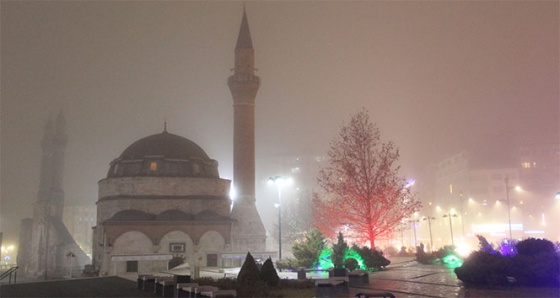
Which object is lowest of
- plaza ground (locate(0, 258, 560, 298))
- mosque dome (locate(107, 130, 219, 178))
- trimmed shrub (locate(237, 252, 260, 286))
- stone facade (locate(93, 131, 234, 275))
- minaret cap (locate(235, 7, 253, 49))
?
plaza ground (locate(0, 258, 560, 298))

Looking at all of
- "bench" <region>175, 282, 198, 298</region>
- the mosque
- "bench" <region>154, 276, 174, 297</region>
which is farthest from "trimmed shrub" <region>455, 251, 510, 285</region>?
the mosque

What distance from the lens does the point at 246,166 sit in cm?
4825

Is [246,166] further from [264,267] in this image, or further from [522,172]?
[522,172]

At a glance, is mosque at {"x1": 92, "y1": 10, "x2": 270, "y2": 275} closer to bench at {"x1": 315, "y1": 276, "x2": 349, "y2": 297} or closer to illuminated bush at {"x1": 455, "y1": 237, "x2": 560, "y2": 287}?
bench at {"x1": 315, "y1": 276, "x2": 349, "y2": 297}

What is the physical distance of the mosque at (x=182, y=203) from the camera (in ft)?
135

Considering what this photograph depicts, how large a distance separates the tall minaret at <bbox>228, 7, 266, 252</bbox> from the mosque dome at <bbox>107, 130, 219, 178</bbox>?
372 cm

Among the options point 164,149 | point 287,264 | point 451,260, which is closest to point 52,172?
point 164,149

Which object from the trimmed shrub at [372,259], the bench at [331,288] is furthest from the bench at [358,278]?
the trimmed shrub at [372,259]

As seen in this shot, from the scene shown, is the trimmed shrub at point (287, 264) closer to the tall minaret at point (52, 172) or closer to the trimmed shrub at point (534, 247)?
the trimmed shrub at point (534, 247)

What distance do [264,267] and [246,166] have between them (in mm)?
31094

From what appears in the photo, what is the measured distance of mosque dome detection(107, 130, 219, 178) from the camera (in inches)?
1812

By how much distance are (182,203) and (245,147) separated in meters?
9.08

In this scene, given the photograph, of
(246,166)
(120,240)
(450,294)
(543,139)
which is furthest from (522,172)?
(450,294)

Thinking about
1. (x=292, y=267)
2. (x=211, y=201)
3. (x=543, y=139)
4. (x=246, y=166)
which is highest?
(x=543, y=139)
